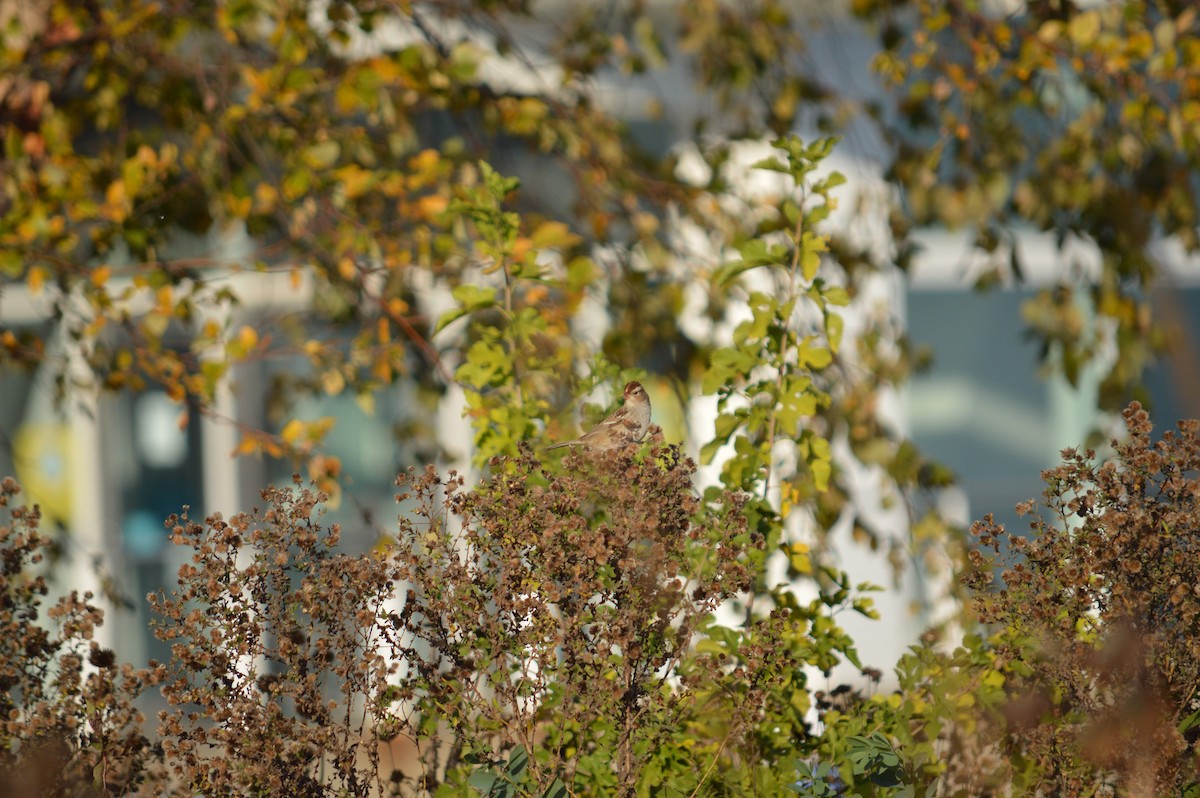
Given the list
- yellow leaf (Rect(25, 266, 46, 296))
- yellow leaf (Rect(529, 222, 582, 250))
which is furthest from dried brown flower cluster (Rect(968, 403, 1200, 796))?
yellow leaf (Rect(25, 266, 46, 296))

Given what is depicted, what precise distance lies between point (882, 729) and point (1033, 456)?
676 centimetres

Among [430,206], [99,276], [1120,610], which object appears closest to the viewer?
[1120,610]

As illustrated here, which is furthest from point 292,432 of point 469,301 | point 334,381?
point 469,301

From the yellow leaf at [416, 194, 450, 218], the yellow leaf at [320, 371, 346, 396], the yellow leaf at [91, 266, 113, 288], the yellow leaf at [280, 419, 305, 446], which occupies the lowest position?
the yellow leaf at [280, 419, 305, 446]

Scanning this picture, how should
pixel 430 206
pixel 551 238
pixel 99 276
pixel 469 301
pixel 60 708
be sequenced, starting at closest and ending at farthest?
pixel 60 708 < pixel 469 301 < pixel 551 238 < pixel 99 276 < pixel 430 206

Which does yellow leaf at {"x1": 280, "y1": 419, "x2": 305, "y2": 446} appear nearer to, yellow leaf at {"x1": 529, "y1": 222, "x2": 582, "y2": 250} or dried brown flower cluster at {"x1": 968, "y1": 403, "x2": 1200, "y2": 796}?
yellow leaf at {"x1": 529, "y1": 222, "x2": 582, "y2": 250}

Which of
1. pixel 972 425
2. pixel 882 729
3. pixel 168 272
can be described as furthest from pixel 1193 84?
pixel 972 425

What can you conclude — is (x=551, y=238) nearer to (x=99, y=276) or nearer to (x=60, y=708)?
(x=99, y=276)

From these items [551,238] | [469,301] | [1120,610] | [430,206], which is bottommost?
[1120,610]

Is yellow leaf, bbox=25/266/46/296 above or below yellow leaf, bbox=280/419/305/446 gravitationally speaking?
above

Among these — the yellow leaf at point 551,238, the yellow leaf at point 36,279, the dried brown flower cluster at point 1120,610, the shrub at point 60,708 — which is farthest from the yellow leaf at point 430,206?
the dried brown flower cluster at point 1120,610

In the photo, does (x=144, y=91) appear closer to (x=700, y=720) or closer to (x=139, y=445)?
(x=700, y=720)

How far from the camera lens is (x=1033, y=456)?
881 cm

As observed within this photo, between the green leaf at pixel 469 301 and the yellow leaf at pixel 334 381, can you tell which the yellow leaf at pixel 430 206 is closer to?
the yellow leaf at pixel 334 381
